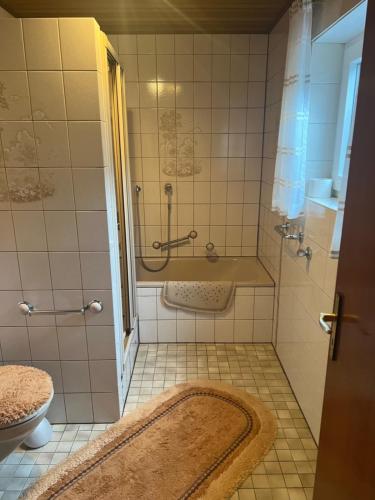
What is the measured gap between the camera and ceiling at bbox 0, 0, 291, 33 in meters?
2.19

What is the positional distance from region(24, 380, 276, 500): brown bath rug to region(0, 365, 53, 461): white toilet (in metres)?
0.30

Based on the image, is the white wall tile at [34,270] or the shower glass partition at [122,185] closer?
the white wall tile at [34,270]

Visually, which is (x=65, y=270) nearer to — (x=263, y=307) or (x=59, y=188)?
(x=59, y=188)

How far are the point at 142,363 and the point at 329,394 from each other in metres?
1.72

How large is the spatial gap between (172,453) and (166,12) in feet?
8.93

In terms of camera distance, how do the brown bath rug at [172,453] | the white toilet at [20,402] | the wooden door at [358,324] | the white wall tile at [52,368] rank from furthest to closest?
the white wall tile at [52,368] → the brown bath rug at [172,453] → the white toilet at [20,402] → the wooden door at [358,324]

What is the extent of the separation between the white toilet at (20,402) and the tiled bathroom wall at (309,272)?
4.39 feet

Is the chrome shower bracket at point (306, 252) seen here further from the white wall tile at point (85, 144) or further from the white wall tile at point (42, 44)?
the white wall tile at point (42, 44)

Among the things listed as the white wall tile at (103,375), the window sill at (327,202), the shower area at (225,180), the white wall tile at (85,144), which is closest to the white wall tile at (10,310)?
the white wall tile at (103,375)

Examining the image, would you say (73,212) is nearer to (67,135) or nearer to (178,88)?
(67,135)

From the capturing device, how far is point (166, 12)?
2.34m

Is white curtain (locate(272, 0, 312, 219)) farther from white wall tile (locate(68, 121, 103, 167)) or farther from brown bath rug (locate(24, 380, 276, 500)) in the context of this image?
brown bath rug (locate(24, 380, 276, 500))

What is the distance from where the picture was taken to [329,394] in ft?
3.51

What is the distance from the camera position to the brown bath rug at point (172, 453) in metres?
1.54
